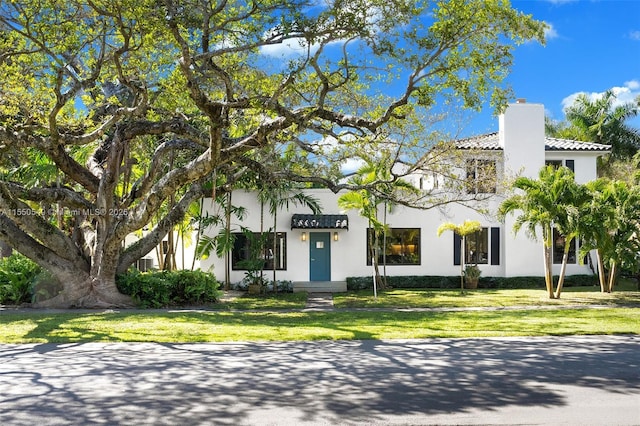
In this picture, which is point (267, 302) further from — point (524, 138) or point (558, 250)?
point (558, 250)

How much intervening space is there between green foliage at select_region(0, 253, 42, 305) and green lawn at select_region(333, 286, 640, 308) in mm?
9236

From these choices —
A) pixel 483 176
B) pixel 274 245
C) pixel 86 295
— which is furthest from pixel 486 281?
pixel 86 295

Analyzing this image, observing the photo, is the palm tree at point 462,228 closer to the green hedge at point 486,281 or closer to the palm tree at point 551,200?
the green hedge at point 486,281

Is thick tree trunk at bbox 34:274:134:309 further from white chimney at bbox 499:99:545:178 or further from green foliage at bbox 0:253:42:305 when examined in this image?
white chimney at bbox 499:99:545:178

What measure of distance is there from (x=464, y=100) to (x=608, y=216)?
8530mm

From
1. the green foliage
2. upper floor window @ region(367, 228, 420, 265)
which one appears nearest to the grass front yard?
the green foliage

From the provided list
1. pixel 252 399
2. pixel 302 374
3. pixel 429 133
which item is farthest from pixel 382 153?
pixel 252 399

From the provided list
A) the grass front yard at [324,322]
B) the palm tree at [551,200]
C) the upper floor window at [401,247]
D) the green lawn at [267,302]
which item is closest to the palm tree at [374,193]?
the upper floor window at [401,247]

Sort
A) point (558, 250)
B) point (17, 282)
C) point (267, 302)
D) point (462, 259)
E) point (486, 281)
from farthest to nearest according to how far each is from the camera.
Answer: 1. point (558, 250)
2. point (486, 281)
3. point (462, 259)
4. point (267, 302)
5. point (17, 282)

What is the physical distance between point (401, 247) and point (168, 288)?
424 inches

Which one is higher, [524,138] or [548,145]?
[524,138]

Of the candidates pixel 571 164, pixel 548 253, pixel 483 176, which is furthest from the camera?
pixel 571 164

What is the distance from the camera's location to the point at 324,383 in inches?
300

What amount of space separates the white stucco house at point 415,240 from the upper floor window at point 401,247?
0.14 feet
